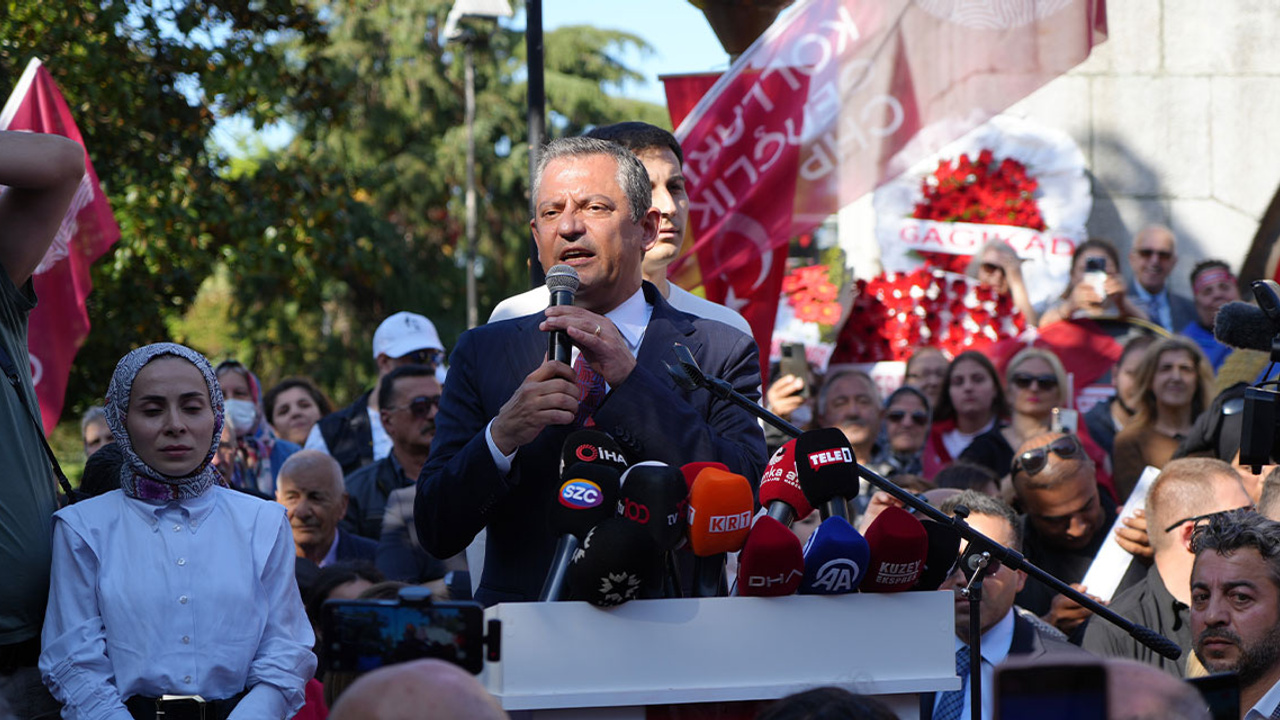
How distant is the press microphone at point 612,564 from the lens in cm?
267

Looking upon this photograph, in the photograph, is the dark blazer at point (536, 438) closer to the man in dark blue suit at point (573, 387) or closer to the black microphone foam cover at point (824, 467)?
the man in dark blue suit at point (573, 387)

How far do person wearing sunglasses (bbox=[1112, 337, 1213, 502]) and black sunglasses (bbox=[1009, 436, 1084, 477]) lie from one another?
→ 4.24 feet

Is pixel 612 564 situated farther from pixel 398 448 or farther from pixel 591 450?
pixel 398 448

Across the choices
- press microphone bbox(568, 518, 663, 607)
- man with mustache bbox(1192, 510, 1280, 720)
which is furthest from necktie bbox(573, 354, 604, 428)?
man with mustache bbox(1192, 510, 1280, 720)

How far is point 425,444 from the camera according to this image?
6.90 meters

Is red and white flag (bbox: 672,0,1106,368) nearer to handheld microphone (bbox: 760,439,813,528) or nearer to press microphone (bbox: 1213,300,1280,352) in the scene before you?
press microphone (bbox: 1213,300,1280,352)

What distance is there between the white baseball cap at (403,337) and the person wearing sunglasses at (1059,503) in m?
3.07

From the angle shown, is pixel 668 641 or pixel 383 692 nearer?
pixel 383 692

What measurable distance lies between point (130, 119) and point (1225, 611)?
10.5 m

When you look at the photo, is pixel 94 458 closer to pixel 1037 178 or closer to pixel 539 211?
pixel 539 211

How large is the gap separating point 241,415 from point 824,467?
5214mm

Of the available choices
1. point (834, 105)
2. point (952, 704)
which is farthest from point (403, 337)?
point (952, 704)

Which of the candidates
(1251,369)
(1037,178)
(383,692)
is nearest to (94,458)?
(383,692)

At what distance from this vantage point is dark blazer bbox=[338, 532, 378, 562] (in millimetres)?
6352
